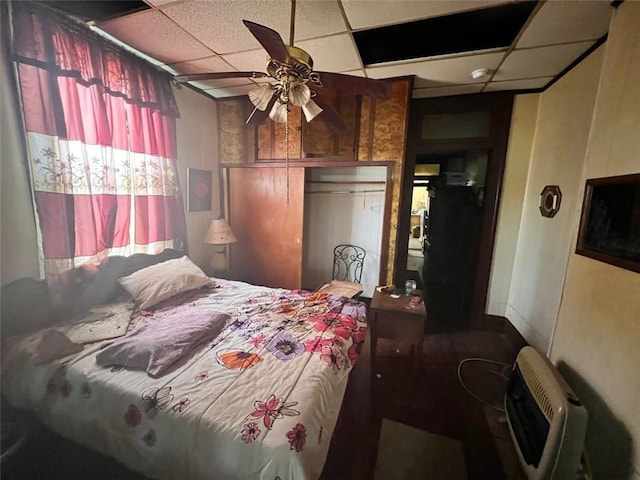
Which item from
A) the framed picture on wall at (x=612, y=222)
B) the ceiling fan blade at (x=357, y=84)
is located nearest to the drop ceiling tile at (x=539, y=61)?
the framed picture on wall at (x=612, y=222)

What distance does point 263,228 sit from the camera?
3354 millimetres

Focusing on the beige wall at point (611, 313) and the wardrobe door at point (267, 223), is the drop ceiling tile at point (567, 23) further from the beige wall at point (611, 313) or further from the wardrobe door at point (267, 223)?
the wardrobe door at point (267, 223)

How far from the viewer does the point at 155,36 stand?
1.94 metres

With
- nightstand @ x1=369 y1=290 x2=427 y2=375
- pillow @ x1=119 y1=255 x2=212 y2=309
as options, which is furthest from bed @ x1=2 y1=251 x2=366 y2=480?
nightstand @ x1=369 y1=290 x2=427 y2=375

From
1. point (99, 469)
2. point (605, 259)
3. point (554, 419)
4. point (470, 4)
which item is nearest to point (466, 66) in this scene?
point (470, 4)

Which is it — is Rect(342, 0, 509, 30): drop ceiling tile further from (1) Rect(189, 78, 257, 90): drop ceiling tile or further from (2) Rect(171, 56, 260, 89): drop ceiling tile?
(1) Rect(189, 78, 257, 90): drop ceiling tile

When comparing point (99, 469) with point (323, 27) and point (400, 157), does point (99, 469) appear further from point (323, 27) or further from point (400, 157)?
point (400, 157)

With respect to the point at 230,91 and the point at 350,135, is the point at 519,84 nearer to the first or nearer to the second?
the point at 350,135

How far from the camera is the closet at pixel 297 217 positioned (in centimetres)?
320

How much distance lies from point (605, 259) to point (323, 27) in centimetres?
211

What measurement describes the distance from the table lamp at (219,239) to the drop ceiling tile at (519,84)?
3145 mm

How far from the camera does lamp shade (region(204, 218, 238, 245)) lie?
3062 millimetres

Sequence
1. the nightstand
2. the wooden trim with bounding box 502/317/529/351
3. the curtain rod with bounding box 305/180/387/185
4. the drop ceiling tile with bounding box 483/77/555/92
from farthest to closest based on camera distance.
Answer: the curtain rod with bounding box 305/180/387/185, the wooden trim with bounding box 502/317/529/351, the drop ceiling tile with bounding box 483/77/555/92, the nightstand

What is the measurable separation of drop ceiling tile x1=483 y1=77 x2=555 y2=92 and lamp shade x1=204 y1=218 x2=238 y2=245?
3155 millimetres
